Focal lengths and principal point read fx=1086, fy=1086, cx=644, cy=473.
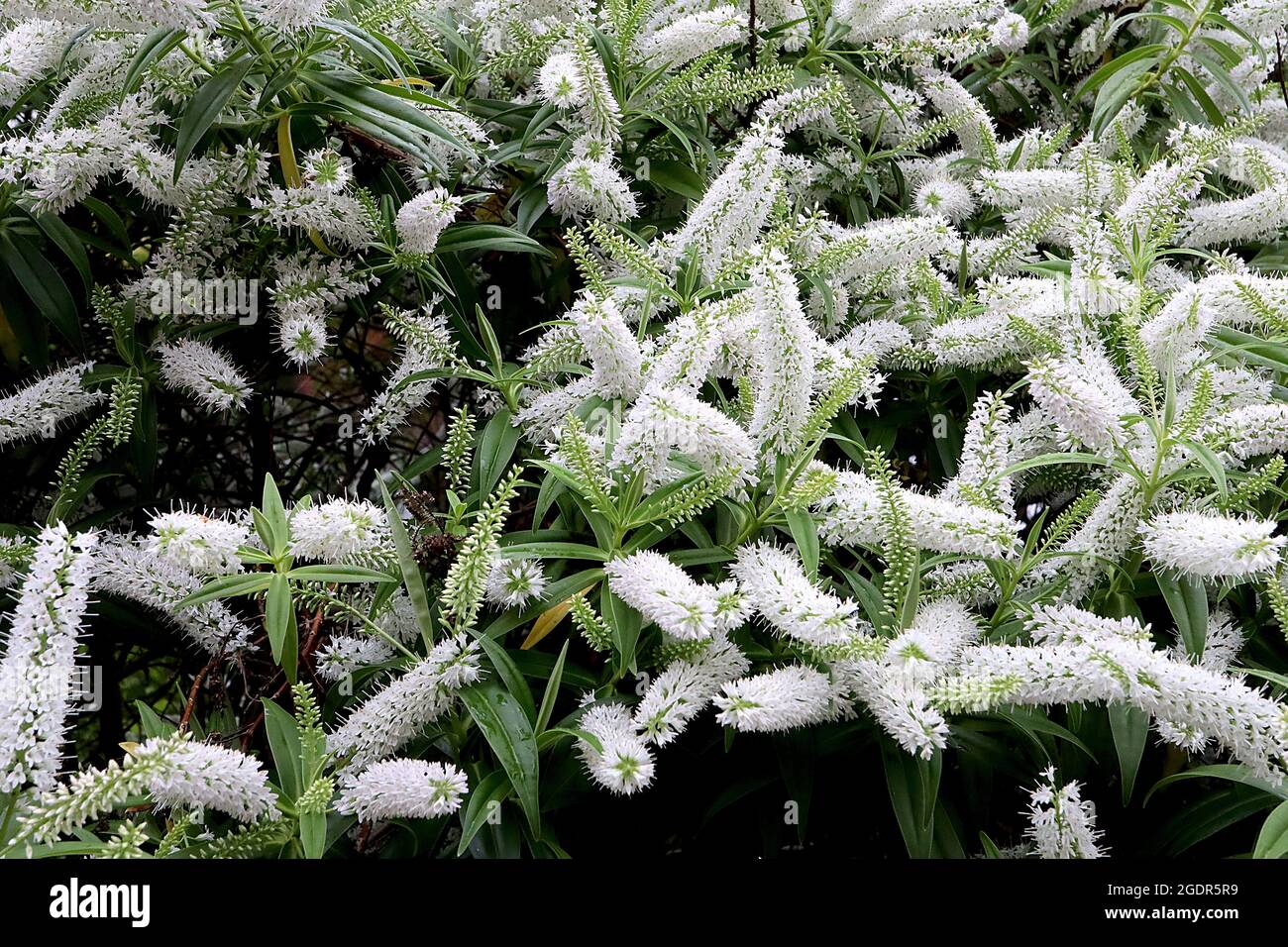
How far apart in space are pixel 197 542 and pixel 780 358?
2.71ft

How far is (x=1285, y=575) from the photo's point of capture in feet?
5.24

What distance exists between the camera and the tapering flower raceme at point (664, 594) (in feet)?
4.47

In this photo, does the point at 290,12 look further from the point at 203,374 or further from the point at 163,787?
the point at 163,787

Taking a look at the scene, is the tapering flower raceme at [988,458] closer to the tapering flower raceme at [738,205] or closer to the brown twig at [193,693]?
the tapering flower raceme at [738,205]

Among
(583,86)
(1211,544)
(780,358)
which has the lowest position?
(1211,544)

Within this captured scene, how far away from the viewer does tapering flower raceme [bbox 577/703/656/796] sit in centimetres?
132

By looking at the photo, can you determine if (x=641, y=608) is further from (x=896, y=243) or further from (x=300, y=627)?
(x=896, y=243)

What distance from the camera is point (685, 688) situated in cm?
142

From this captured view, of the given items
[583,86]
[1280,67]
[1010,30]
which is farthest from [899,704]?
[1280,67]

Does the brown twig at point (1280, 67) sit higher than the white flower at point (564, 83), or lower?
higher

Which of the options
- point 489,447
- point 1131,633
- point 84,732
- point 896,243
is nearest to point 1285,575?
point 1131,633

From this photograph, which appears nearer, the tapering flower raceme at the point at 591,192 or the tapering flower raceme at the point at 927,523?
the tapering flower raceme at the point at 927,523

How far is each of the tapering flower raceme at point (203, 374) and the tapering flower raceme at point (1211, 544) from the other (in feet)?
5.10

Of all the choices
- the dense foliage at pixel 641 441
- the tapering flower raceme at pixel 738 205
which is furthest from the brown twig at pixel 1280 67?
the tapering flower raceme at pixel 738 205
